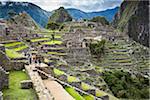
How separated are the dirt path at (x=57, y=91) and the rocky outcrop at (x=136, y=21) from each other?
298 feet

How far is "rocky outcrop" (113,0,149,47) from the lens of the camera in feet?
359

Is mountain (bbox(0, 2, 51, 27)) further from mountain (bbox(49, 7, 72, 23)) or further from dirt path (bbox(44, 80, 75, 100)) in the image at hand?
dirt path (bbox(44, 80, 75, 100))

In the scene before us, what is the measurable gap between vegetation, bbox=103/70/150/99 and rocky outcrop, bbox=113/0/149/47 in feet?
224

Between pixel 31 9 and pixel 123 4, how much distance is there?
41407 mm

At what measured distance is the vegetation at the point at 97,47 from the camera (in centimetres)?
4076

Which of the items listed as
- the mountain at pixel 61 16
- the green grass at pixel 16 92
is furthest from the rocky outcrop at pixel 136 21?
the green grass at pixel 16 92

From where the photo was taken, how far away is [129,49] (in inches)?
1855

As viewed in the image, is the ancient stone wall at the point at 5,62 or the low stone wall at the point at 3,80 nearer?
the low stone wall at the point at 3,80

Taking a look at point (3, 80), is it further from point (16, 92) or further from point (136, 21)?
point (136, 21)

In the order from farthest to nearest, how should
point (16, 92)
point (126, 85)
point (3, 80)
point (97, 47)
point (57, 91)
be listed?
point (97, 47), point (126, 85), point (57, 91), point (3, 80), point (16, 92)

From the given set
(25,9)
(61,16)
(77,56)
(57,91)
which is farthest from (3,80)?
(25,9)

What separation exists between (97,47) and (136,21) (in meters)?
77.3

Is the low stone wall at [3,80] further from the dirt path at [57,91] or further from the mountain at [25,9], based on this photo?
the mountain at [25,9]

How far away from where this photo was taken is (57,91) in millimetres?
13250
